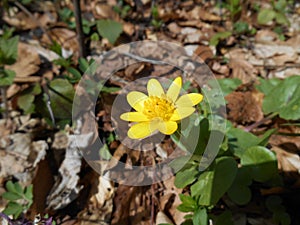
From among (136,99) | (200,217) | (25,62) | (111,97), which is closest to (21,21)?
(25,62)

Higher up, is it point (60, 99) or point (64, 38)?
point (64, 38)

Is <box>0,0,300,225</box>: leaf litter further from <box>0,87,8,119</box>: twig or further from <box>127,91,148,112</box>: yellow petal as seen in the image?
<box>127,91,148,112</box>: yellow petal

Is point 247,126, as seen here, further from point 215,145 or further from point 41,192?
point 41,192

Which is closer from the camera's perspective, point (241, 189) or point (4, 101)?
point (241, 189)

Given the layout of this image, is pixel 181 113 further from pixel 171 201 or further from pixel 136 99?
pixel 171 201

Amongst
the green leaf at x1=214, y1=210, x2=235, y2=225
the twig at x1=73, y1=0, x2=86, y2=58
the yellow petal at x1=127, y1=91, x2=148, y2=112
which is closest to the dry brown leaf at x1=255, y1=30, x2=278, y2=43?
the twig at x1=73, y1=0, x2=86, y2=58

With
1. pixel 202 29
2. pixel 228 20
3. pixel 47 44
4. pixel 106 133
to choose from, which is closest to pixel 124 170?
pixel 106 133

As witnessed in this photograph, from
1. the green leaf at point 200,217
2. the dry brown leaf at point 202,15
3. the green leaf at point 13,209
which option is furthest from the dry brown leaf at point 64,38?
the green leaf at point 200,217
